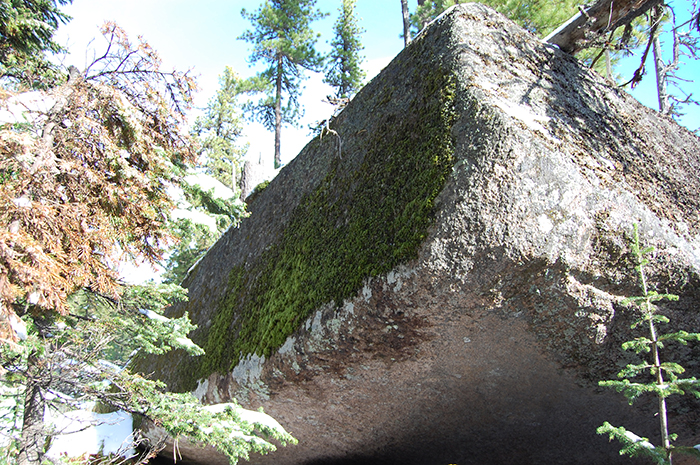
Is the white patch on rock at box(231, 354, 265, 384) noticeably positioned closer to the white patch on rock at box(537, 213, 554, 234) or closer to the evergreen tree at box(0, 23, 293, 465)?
the evergreen tree at box(0, 23, 293, 465)

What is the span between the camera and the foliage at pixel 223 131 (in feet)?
70.0

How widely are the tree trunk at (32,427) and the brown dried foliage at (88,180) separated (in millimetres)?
565

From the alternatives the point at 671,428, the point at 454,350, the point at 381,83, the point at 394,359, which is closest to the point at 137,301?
the point at 394,359

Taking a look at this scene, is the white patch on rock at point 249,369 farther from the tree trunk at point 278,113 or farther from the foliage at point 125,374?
the tree trunk at point 278,113

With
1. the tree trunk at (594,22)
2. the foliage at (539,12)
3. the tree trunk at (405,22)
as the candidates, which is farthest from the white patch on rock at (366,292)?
the tree trunk at (405,22)

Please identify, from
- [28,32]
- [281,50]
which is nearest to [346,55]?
[281,50]

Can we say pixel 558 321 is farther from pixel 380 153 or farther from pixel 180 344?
pixel 180 344

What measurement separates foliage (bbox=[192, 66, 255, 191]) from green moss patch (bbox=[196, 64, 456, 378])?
17156 millimetres

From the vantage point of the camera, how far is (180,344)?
4082 millimetres

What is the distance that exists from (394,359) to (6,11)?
24.2ft

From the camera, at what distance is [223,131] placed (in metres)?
23.2

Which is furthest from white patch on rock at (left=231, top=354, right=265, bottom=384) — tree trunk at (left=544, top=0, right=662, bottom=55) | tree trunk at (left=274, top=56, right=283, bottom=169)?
tree trunk at (left=274, top=56, right=283, bottom=169)

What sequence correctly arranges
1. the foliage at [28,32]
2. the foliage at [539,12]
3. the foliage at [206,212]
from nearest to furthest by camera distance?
the foliage at [206,212] < the foliage at [28,32] < the foliage at [539,12]

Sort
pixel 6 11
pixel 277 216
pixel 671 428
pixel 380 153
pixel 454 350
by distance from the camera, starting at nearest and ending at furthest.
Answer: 1. pixel 454 350
2. pixel 380 153
3. pixel 671 428
4. pixel 277 216
5. pixel 6 11
